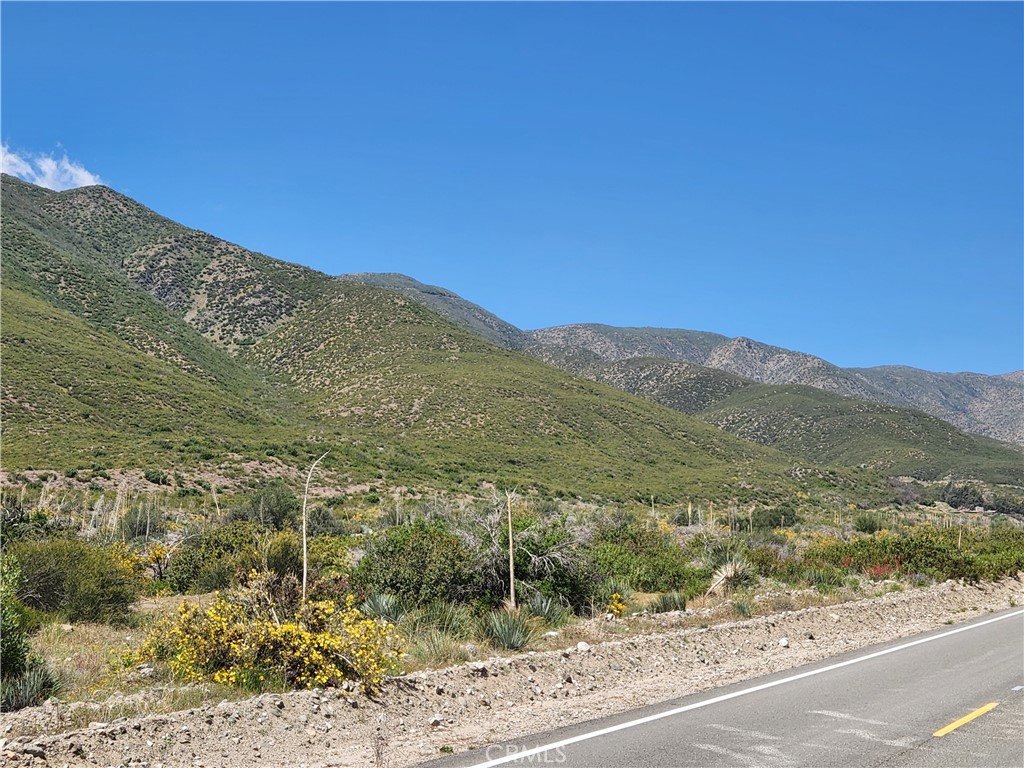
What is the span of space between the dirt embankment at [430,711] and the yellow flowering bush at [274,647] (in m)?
0.39

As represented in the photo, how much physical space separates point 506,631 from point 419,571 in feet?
11.8

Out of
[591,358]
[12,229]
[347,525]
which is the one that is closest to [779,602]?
[347,525]

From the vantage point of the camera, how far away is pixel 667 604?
16.5 metres

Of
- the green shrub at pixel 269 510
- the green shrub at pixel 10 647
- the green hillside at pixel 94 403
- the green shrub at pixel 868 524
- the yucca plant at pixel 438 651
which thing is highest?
the green hillside at pixel 94 403

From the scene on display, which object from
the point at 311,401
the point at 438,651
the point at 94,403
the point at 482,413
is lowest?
the point at 438,651

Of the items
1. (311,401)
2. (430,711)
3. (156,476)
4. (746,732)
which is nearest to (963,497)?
(311,401)

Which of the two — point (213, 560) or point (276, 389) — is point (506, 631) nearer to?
point (213, 560)

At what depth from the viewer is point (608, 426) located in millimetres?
72188

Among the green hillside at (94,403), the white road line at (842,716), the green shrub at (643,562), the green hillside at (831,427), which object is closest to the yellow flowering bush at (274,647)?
the white road line at (842,716)

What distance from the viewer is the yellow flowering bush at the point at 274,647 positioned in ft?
28.3

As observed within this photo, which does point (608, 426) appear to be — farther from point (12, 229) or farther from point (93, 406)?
point (12, 229)

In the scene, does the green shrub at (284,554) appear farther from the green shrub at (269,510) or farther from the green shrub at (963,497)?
the green shrub at (963,497)

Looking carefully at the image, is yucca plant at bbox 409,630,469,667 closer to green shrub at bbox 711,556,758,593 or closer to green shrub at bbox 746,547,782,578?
green shrub at bbox 711,556,758,593

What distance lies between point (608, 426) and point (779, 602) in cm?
5548
